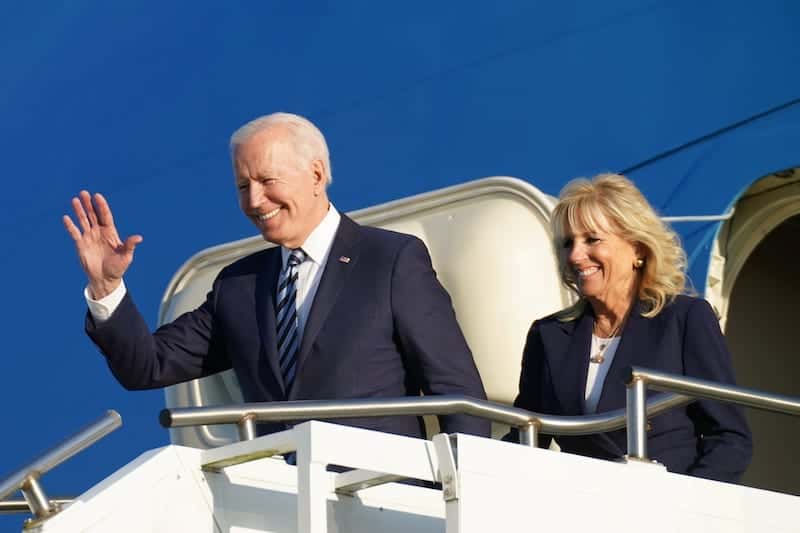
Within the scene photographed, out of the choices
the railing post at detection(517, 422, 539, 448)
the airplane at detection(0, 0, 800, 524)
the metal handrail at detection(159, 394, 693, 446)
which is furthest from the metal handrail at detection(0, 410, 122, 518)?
the airplane at detection(0, 0, 800, 524)

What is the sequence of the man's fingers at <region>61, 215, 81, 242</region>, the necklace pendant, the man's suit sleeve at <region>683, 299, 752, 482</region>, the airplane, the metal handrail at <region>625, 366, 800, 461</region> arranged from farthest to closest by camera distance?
the airplane < the man's fingers at <region>61, 215, 81, 242</region> < the necklace pendant < the man's suit sleeve at <region>683, 299, 752, 482</region> < the metal handrail at <region>625, 366, 800, 461</region>

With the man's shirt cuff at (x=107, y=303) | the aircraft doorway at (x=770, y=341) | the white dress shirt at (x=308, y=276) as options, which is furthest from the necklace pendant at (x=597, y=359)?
the aircraft doorway at (x=770, y=341)

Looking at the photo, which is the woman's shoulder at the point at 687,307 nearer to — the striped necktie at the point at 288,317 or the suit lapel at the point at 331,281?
the suit lapel at the point at 331,281

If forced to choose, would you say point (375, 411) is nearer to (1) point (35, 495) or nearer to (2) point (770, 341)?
(1) point (35, 495)

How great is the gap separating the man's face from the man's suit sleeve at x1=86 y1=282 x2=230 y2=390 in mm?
326

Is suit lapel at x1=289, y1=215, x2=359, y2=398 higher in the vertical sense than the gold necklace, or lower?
higher

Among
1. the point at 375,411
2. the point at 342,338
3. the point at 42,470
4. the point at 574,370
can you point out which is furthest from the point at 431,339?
the point at 42,470

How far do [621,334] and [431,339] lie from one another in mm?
427

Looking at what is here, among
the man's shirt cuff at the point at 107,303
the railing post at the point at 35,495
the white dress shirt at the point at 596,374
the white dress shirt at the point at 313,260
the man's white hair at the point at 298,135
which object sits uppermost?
the man's white hair at the point at 298,135

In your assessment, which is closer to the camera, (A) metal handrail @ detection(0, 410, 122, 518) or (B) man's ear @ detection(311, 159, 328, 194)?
(A) metal handrail @ detection(0, 410, 122, 518)

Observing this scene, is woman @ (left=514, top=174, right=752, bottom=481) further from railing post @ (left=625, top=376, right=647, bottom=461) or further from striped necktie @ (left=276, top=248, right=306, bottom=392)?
striped necktie @ (left=276, top=248, right=306, bottom=392)

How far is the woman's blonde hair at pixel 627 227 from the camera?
3250mm

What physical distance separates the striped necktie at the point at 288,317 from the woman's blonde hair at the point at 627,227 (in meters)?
0.63

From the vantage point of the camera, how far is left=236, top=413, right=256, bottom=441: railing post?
2.58 meters
